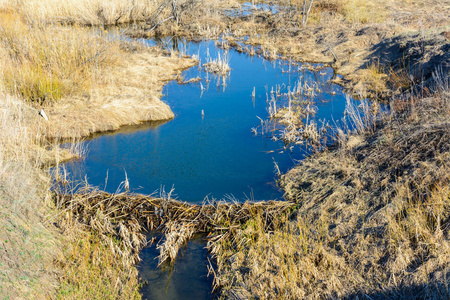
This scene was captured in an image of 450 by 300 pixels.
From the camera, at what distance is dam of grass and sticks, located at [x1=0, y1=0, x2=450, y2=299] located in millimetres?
5129

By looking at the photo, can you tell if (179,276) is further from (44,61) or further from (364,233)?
(44,61)

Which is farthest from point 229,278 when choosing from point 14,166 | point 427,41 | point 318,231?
point 427,41

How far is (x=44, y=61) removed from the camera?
9.92 m

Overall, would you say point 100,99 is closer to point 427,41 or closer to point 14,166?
point 14,166

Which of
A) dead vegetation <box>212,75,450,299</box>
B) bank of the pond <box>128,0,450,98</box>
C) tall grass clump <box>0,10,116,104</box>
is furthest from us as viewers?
bank of the pond <box>128,0,450,98</box>

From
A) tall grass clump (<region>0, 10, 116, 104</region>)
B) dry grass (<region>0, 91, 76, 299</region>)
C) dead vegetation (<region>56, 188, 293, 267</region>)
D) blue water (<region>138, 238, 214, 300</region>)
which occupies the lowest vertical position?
blue water (<region>138, 238, 214, 300</region>)

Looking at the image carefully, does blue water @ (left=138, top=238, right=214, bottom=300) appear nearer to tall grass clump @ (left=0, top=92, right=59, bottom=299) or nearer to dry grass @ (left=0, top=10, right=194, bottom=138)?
tall grass clump @ (left=0, top=92, right=59, bottom=299)

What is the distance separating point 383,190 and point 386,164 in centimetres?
70

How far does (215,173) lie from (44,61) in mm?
5187

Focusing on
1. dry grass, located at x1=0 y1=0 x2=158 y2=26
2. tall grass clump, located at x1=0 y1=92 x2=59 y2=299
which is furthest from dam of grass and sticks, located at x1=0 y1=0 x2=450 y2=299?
dry grass, located at x1=0 y1=0 x2=158 y2=26

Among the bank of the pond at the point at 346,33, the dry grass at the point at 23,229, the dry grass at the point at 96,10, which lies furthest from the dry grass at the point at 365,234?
the dry grass at the point at 96,10

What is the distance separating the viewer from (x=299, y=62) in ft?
49.9

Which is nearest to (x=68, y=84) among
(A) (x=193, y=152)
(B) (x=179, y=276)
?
(A) (x=193, y=152)

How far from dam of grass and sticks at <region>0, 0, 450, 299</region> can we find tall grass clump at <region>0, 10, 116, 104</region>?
1.9 inches
